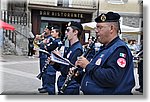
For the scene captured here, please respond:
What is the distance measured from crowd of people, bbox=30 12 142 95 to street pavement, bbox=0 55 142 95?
7 centimetres

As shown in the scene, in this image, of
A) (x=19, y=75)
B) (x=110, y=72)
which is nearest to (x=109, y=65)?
(x=110, y=72)

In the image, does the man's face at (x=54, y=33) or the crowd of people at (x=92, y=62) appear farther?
the man's face at (x=54, y=33)

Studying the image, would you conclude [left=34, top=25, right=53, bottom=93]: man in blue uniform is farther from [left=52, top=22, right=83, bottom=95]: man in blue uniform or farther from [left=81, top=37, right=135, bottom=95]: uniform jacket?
[left=81, top=37, right=135, bottom=95]: uniform jacket

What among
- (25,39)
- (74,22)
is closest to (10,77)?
(25,39)

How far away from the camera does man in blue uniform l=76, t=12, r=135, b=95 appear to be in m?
2.49

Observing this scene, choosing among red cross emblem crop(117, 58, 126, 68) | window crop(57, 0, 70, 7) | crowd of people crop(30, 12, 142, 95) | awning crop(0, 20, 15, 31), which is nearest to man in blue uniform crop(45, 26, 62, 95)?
crowd of people crop(30, 12, 142, 95)

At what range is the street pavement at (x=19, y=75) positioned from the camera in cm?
257

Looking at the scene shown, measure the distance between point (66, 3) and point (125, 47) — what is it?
68 centimetres

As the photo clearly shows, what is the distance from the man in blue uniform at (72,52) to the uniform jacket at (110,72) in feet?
0.30

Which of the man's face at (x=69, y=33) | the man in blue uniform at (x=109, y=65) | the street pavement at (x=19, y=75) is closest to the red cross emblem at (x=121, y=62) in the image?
the man in blue uniform at (x=109, y=65)

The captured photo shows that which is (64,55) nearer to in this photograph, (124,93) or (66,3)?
(66,3)

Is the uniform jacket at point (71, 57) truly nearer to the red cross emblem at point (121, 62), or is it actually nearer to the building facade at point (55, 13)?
the building facade at point (55, 13)

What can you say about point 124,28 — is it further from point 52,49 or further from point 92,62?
point 52,49

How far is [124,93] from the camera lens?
8.64 ft
